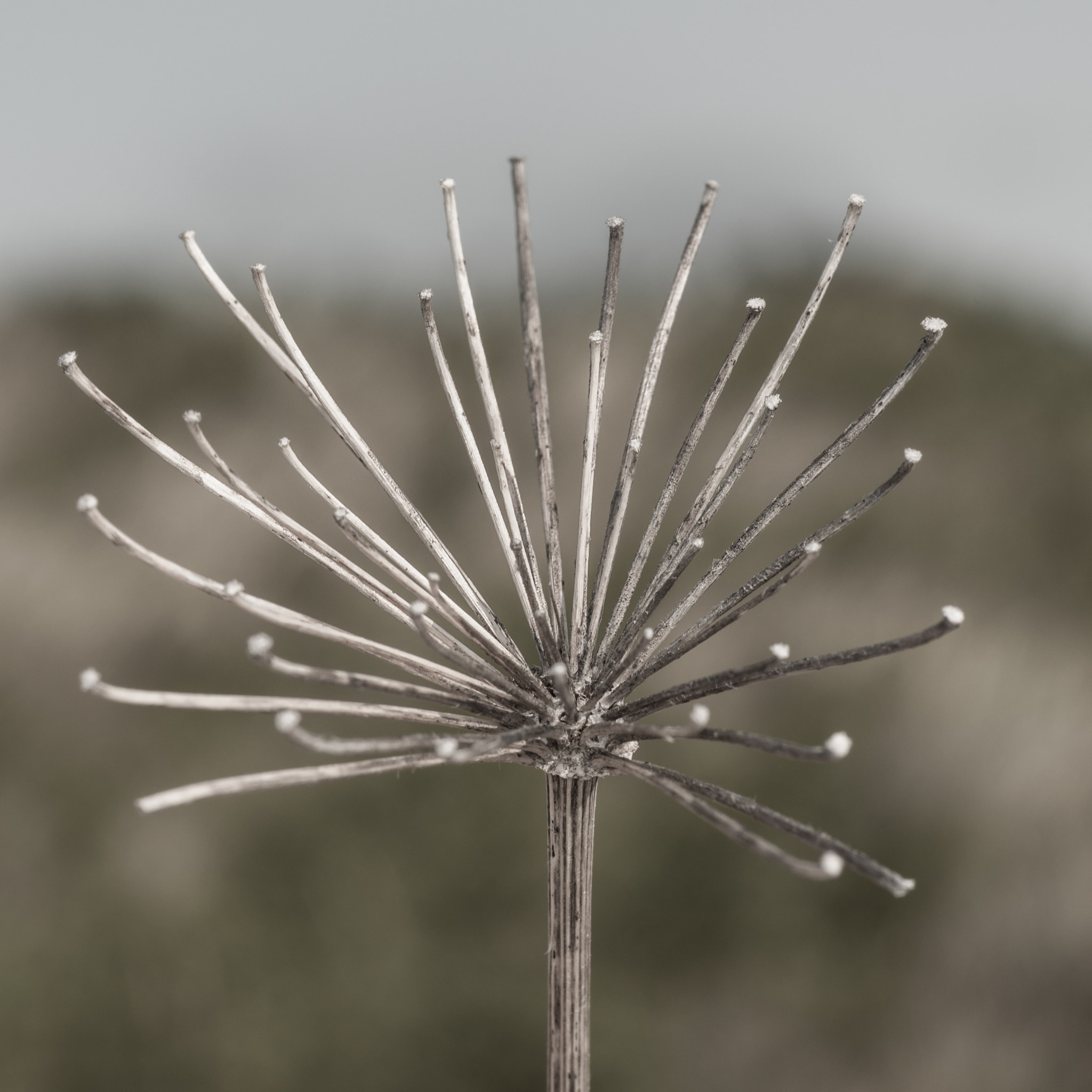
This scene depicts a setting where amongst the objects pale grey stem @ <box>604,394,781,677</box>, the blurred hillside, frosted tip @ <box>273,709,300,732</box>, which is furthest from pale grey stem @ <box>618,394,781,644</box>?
the blurred hillside

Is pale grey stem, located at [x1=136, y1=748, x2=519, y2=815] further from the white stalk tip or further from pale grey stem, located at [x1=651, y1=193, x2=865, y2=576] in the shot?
pale grey stem, located at [x1=651, y1=193, x2=865, y2=576]

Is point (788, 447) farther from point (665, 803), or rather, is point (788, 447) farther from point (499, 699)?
point (499, 699)

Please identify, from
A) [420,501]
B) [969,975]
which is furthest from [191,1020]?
[969,975]

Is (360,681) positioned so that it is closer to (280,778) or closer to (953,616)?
(280,778)

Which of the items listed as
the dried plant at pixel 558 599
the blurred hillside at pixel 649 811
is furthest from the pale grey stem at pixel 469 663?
the blurred hillside at pixel 649 811

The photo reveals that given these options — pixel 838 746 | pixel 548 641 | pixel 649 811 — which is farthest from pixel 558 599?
pixel 649 811

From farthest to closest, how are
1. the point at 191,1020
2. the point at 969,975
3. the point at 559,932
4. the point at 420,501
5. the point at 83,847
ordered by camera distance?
the point at 420,501, the point at 83,847, the point at 191,1020, the point at 969,975, the point at 559,932

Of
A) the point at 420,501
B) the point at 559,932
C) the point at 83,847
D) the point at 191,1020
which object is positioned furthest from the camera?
the point at 420,501
